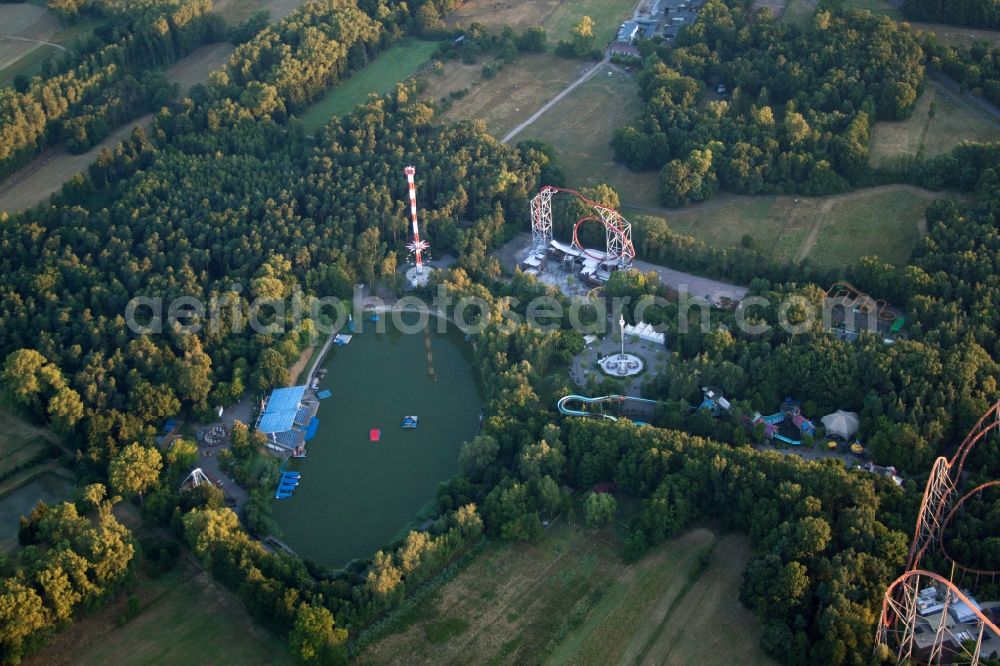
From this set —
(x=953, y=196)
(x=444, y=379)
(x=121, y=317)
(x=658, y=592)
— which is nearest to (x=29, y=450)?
(x=121, y=317)

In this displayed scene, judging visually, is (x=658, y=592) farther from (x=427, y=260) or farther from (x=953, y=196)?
(x=953, y=196)

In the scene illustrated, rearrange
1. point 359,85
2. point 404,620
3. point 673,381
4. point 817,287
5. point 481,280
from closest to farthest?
point 404,620 → point 673,381 → point 817,287 → point 481,280 → point 359,85

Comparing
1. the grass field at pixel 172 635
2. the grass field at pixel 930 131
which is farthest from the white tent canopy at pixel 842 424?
the grass field at pixel 172 635

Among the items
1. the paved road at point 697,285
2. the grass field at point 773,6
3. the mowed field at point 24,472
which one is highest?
the grass field at point 773,6

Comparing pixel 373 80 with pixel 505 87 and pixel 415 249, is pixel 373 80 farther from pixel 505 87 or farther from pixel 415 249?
pixel 415 249

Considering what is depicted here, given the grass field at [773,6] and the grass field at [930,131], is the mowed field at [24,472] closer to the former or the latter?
the grass field at [930,131]

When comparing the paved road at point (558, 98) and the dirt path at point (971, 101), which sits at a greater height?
the dirt path at point (971, 101)
